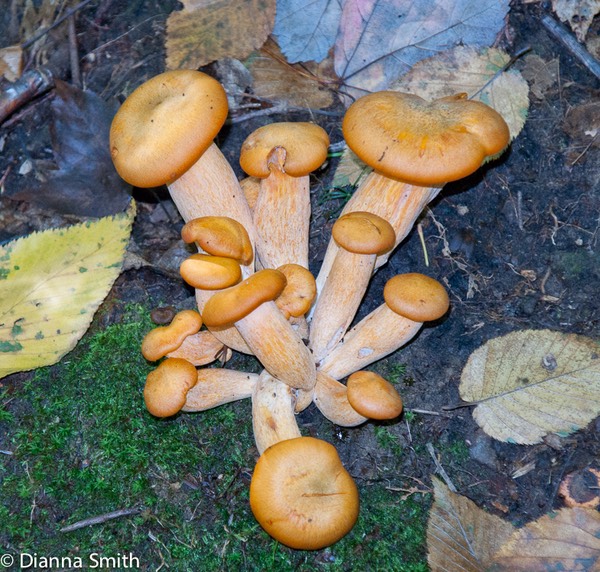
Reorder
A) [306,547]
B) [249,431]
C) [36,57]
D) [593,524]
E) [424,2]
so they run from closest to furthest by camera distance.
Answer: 1. [306,547]
2. [593,524]
3. [249,431]
4. [424,2]
5. [36,57]

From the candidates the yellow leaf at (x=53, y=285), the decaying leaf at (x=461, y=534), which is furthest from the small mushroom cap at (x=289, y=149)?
the decaying leaf at (x=461, y=534)

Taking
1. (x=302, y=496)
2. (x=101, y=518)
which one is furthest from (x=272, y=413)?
(x=101, y=518)

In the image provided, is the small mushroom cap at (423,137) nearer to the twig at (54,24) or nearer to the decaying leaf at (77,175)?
the decaying leaf at (77,175)

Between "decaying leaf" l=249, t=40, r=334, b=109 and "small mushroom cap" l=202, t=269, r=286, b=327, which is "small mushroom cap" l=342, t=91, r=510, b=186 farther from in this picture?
"decaying leaf" l=249, t=40, r=334, b=109

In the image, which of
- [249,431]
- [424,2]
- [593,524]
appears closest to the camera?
[593,524]

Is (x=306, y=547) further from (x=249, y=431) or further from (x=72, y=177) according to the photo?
(x=72, y=177)

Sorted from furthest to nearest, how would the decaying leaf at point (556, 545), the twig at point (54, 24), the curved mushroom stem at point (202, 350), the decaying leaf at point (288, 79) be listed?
the twig at point (54, 24)
the decaying leaf at point (288, 79)
the curved mushroom stem at point (202, 350)
the decaying leaf at point (556, 545)

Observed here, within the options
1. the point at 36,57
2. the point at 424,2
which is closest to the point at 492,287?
the point at 424,2
